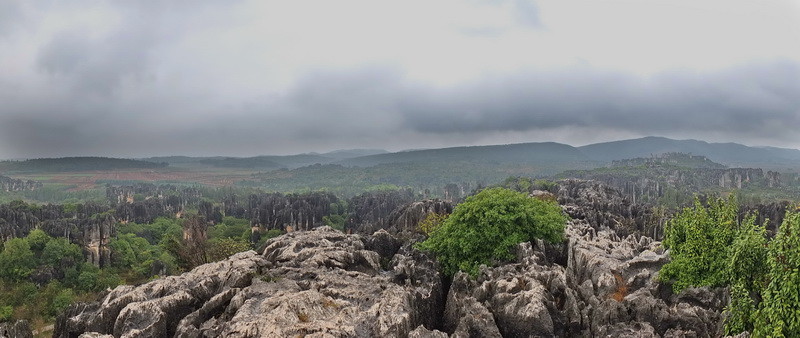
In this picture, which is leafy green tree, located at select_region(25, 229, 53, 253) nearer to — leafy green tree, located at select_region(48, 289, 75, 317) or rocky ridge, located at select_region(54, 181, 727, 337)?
leafy green tree, located at select_region(48, 289, 75, 317)

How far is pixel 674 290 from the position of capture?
21.3 meters

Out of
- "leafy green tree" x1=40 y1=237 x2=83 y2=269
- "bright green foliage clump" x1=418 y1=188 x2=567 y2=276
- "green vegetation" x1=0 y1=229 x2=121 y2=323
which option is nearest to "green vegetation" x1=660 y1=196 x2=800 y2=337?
"bright green foliage clump" x1=418 y1=188 x2=567 y2=276

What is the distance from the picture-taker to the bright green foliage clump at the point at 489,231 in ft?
96.8

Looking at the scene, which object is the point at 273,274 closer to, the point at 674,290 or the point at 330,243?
the point at 330,243

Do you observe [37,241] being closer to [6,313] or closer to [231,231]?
[6,313]

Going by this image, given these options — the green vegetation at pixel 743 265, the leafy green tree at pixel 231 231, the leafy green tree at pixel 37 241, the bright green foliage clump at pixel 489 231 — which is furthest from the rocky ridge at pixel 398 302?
the leafy green tree at pixel 231 231

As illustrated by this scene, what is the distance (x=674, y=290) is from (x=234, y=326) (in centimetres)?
2178

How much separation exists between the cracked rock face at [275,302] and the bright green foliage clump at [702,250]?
13.3m

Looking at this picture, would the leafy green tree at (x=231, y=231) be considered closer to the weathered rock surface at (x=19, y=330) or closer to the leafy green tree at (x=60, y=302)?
the leafy green tree at (x=60, y=302)

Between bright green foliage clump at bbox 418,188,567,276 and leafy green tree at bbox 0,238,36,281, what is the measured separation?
6993cm

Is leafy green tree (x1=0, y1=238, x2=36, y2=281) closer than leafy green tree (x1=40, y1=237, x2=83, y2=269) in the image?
Yes

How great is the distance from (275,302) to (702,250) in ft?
71.0

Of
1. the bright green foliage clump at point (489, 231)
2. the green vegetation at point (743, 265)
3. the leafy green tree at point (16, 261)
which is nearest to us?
the green vegetation at point (743, 265)

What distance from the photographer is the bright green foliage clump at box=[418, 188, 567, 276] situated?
96.8 ft
